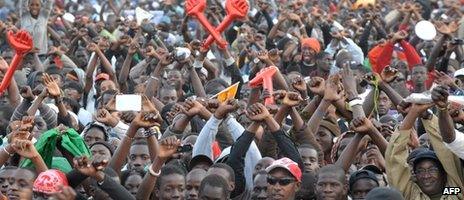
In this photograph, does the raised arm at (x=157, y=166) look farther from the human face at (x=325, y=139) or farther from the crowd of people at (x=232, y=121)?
the human face at (x=325, y=139)

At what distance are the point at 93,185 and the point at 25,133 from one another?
743 millimetres

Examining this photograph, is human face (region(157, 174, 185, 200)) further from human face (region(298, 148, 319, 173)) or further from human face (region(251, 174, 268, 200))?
human face (region(298, 148, 319, 173))

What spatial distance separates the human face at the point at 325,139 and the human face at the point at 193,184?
1.71 m

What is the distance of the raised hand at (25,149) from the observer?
853 centimetres

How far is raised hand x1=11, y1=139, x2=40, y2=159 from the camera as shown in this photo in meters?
8.53

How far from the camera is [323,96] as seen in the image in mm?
9906

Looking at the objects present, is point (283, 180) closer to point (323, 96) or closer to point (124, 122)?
point (323, 96)

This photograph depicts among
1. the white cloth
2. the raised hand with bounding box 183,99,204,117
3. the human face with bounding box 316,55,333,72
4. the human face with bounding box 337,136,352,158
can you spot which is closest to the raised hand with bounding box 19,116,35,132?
the raised hand with bounding box 183,99,204,117

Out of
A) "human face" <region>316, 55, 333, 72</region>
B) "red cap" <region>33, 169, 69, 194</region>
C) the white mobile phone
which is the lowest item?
"red cap" <region>33, 169, 69, 194</region>

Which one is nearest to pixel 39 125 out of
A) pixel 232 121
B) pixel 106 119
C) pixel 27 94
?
pixel 27 94

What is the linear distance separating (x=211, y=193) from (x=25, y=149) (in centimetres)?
118

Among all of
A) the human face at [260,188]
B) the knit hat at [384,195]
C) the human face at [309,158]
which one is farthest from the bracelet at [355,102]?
the knit hat at [384,195]

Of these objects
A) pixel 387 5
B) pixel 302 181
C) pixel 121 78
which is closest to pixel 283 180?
pixel 302 181

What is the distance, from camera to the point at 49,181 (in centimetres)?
811
